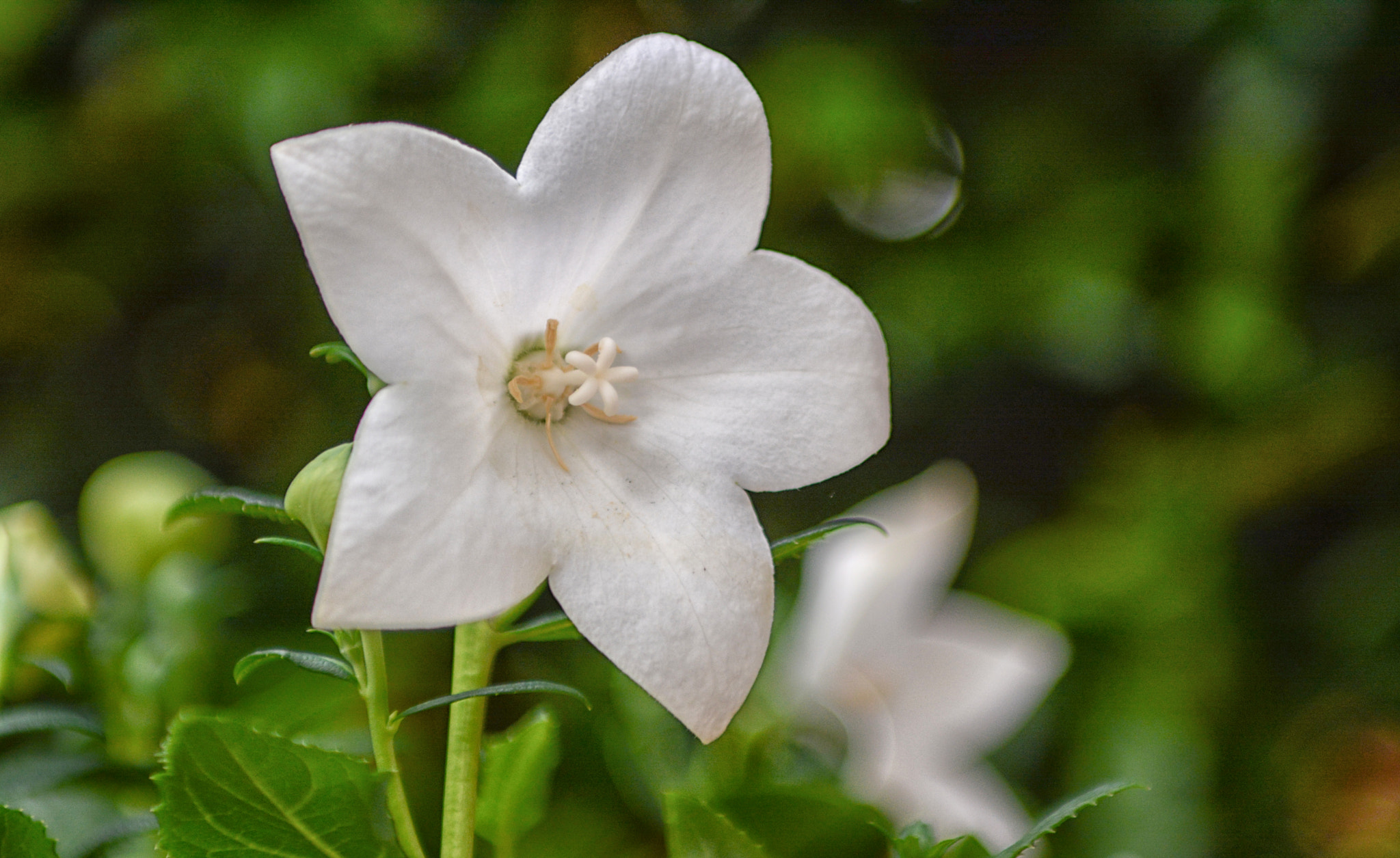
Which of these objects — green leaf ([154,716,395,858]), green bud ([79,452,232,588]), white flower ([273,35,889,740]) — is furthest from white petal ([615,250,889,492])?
green bud ([79,452,232,588])

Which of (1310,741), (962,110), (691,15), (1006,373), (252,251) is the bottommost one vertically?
(1310,741)

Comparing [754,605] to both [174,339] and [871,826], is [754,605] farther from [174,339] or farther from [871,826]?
[174,339]

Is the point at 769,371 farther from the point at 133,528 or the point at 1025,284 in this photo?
the point at 1025,284

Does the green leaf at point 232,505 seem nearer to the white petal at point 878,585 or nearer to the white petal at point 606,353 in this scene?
the white petal at point 606,353

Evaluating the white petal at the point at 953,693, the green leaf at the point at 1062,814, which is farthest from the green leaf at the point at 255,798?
the white petal at the point at 953,693

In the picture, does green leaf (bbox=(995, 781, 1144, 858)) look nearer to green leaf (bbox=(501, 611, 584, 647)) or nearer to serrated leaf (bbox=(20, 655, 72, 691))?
green leaf (bbox=(501, 611, 584, 647))

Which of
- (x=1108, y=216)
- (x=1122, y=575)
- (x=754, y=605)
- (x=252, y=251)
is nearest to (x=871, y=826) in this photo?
(x=754, y=605)
